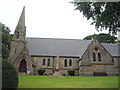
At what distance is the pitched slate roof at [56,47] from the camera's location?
3925 centimetres

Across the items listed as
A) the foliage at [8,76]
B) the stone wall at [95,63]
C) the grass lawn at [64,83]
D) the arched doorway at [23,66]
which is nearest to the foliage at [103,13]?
the grass lawn at [64,83]

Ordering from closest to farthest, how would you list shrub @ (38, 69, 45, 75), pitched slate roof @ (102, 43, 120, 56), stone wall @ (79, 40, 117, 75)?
stone wall @ (79, 40, 117, 75)
shrub @ (38, 69, 45, 75)
pitched slate roof @ (102, 43, 120, 56)

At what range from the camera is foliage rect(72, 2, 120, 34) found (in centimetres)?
1312

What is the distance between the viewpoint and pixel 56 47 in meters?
41.4

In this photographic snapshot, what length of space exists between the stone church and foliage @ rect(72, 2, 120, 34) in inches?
795

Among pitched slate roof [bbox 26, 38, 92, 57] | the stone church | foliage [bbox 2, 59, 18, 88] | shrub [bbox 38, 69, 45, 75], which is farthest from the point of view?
pitched slate roof [bbox 26, 38, 92, 57]

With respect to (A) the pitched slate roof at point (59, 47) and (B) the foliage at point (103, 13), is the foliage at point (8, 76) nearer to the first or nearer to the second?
(B) the foliage at point (103, 13)

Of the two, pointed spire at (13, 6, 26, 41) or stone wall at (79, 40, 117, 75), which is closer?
stone wall at (79, 40, 117, 75)

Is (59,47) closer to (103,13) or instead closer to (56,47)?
(56,47)

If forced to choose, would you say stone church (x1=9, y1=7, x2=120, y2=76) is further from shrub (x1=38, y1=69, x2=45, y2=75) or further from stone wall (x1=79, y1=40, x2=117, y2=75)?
shrub (x1=38, y1=69, x2=45, y2=75)

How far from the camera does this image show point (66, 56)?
3869 centimetres

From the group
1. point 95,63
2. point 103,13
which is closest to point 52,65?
point 95,63

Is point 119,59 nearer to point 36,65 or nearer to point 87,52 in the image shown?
point 87,52

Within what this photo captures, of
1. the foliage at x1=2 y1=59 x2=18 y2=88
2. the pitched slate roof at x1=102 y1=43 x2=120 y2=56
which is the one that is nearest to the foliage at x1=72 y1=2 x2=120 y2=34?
the foliage at x1=2 y1=59 x2=18 y2=88
